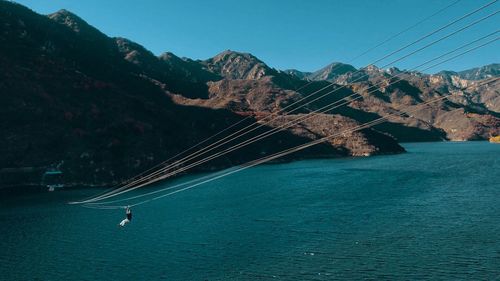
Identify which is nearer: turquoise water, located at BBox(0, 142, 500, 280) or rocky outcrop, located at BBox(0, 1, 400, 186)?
turquoise water, located at BBox(0, 142, 500, 280)

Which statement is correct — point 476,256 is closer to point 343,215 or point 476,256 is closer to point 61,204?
point 343,215

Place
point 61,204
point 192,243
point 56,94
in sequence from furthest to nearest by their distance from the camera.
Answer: point 56,94
point 61,204
point 192,243

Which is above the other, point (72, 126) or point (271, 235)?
point (72, 126)

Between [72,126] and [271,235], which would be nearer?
[271,235]

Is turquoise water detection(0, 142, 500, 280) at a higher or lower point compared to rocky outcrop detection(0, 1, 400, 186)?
lower

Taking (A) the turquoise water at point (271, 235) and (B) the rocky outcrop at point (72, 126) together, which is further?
(B) the rocky outcrop at point (72, 126)

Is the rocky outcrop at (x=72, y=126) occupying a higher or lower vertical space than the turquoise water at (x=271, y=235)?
higher

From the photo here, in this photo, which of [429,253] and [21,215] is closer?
[429,253]

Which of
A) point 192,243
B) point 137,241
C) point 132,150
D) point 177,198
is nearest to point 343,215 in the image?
point 192,243
